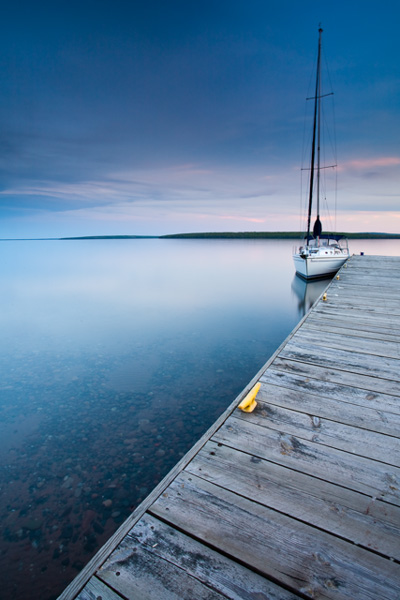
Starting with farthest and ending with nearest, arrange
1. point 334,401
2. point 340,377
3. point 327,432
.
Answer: point 340,377 < point 334,401 < point 327,432

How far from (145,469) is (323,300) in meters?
6.51

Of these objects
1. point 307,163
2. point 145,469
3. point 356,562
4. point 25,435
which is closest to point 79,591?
point 356,562

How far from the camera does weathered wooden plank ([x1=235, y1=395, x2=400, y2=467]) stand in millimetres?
2533

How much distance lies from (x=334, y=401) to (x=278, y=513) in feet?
5.77

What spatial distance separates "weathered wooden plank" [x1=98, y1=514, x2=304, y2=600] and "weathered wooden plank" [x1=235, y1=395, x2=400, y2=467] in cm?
136

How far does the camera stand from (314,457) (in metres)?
2.46

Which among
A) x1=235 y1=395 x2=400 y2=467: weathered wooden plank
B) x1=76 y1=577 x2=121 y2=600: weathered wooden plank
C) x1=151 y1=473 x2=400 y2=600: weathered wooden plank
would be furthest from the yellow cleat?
x1=76 y1=577 x2=121 y2=600: weathered wooden plank

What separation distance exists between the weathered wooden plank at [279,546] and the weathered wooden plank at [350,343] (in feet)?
11.5

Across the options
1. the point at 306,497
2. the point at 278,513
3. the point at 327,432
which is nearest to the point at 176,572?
the point at 278,513

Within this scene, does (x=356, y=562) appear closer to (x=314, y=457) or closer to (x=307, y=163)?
(x=314, y=457)

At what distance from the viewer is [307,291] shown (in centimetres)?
1633

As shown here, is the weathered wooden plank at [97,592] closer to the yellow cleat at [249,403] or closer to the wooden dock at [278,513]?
the wooden dock at [278,513]

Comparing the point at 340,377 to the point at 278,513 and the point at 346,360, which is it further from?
the point at 278,513

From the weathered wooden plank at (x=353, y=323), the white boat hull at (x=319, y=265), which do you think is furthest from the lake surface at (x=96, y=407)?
the white boat hull at (x=319, y=265)
